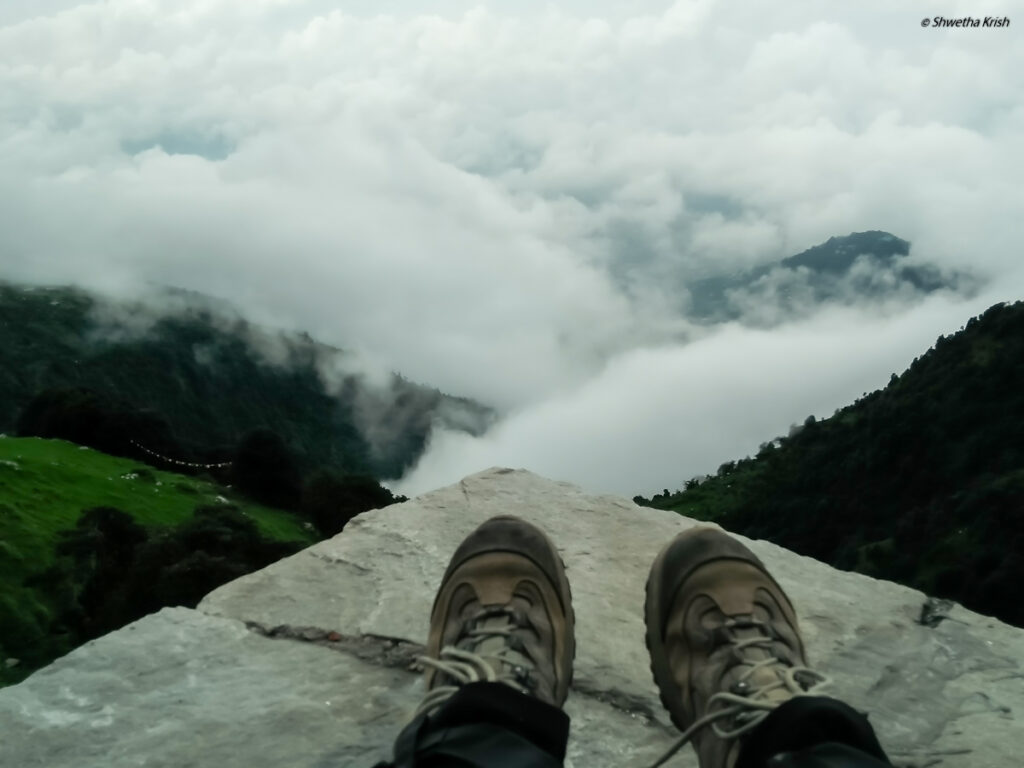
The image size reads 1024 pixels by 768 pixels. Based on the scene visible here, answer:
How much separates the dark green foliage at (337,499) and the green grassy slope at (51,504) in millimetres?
925

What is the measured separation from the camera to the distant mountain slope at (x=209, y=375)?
87000 mm

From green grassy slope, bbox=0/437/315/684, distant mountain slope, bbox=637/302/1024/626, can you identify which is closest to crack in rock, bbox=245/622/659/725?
green grassy slope, bbox=0/437/315/684

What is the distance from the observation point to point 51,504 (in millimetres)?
22453

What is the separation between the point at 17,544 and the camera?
1778 cm

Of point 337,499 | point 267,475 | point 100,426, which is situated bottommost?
point 337,499

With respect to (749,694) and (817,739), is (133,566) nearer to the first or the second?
(749,694)

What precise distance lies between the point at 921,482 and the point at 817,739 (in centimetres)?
3886

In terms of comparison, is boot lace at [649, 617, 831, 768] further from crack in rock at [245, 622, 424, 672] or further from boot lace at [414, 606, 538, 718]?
crack in rock at [245, 622, 424, 672]

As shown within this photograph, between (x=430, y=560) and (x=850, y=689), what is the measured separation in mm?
1842

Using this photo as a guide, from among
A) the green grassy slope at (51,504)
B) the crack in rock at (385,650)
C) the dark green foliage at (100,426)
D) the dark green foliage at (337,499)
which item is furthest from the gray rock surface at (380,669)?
the dark green foliage at (100,426)

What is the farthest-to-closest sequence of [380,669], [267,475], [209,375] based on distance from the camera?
[209,375]
[267,475]
[380,669]

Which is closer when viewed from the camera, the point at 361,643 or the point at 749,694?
the point at 749,694

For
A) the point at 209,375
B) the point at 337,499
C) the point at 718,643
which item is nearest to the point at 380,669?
the point at 718,643

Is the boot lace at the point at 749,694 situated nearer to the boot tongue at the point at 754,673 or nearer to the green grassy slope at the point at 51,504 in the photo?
the boot tongue at the point at 754,673
